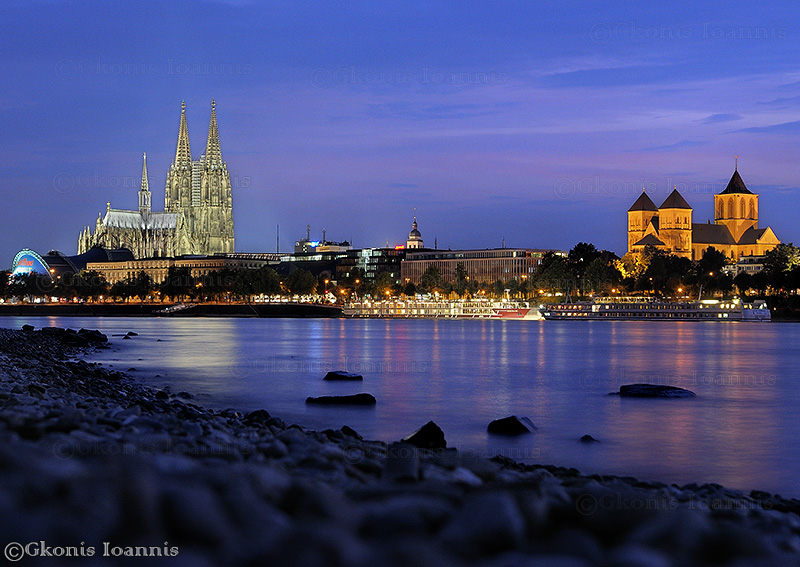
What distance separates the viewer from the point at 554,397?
3062 cm

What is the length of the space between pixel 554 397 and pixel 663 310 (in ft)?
401

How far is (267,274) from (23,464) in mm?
192940

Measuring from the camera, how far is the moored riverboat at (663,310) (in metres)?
139

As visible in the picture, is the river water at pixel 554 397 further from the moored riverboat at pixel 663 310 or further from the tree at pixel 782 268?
the tree at pixel 782 268

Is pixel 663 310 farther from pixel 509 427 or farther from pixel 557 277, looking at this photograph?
pixel 509 427

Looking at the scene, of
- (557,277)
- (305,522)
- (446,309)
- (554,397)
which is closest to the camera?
(305,522)

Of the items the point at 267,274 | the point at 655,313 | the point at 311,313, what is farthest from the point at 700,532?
the point at 267,274

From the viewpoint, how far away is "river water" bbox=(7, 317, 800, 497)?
1723cm

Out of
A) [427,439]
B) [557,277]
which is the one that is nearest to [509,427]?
[427,439]

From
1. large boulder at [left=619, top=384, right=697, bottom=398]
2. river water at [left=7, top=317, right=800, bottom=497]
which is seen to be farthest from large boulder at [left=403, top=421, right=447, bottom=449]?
large boulder at [left=619, top=384, right=697, bottom=398]

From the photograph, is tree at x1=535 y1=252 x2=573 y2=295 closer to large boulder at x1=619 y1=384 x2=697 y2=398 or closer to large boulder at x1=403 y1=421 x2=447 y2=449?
large boulder at x1=619 y1=384 x2=697 y2=398

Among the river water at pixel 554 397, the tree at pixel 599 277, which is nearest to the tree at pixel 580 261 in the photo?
the tree at pixel 599 277

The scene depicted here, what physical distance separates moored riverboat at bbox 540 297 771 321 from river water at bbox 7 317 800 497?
81.4 meters

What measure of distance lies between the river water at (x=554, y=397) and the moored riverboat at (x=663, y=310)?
267ft
